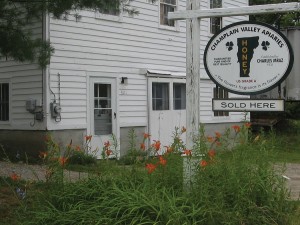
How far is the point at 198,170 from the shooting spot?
535 centimetres

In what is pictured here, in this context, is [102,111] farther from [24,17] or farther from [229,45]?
[229,45]

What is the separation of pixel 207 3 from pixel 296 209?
11.8 meters

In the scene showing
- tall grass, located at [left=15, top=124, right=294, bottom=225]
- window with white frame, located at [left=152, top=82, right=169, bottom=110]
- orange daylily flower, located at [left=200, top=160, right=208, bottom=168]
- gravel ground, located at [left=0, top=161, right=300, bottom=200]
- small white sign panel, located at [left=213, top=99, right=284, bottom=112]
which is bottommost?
gravel ground, located at [left=0, top=161, right=300, bottom=200]

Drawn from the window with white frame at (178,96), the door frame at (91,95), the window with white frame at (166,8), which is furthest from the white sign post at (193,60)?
the window with white frame at (178,96)

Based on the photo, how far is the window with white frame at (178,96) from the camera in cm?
1527

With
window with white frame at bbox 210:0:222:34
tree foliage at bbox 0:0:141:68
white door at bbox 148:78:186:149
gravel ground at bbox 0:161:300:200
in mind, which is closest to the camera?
tree foliage at bbox 0:0:141:68

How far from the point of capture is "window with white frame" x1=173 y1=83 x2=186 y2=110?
15.3m

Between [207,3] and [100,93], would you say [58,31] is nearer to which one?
[100,93]

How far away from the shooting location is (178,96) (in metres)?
15.4

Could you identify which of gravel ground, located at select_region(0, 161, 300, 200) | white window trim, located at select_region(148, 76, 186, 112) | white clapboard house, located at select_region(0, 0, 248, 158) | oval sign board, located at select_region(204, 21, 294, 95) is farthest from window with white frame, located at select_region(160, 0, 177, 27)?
oval sign board, located at select_region(204, 21, 294, 95)

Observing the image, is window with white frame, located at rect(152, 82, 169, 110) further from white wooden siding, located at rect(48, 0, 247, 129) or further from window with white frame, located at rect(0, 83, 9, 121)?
window with white frame, located at rect(0, 83, 9, 121)

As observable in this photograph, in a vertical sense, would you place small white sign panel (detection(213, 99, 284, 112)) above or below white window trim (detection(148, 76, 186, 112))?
below

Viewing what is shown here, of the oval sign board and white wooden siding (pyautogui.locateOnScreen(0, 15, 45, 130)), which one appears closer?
the oval sign board

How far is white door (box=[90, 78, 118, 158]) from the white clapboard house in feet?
0.08
